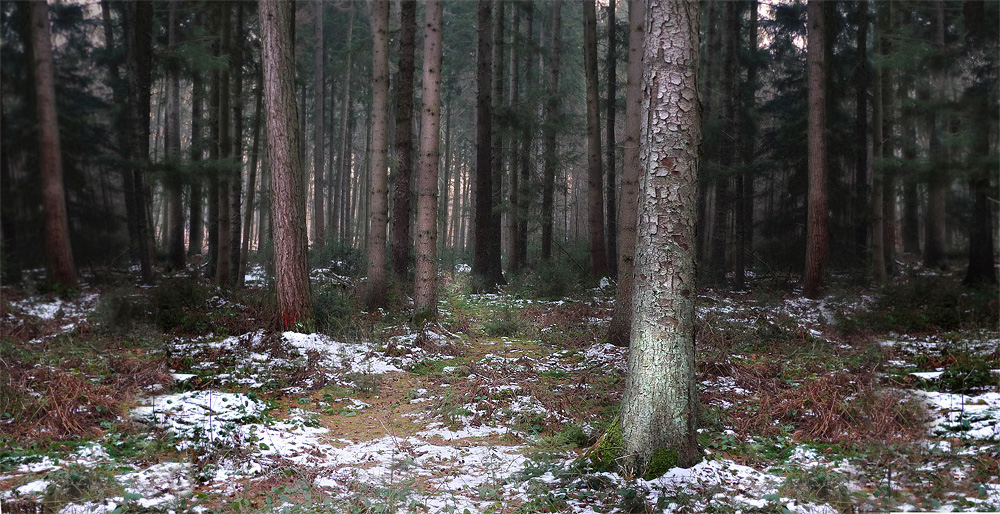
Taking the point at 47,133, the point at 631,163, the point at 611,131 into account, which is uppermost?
the point at 611,131

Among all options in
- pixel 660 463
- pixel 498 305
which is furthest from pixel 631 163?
pixel 498 305

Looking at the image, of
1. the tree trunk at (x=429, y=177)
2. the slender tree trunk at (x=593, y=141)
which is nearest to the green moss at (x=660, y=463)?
the tree trunk at (x=429, y=177)

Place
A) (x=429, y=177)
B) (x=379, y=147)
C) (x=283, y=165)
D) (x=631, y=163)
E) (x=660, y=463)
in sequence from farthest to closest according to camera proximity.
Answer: (x=379, y=147)
(x=429, y=177)
(x=283, y=165)
(x=631, y=163)
(x=660, y=463)

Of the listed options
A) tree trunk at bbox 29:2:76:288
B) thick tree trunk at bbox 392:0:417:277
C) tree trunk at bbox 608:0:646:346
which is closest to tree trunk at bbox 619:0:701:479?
tree trunk at bbox 608:0:646:346

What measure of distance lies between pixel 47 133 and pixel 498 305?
9.41 meters

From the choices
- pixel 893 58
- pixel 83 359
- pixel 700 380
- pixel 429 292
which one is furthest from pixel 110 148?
pixel 893 58

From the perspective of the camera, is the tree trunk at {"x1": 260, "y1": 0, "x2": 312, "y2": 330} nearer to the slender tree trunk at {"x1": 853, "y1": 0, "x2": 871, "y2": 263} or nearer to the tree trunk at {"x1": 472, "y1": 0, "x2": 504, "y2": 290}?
the tree trunk at {"x1": 472, "y1": 0, "x2": 504, "y2": 290}

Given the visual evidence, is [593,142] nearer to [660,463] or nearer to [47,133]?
[47,133]

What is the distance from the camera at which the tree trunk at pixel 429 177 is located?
1014cm

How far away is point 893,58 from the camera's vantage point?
10.1 meters

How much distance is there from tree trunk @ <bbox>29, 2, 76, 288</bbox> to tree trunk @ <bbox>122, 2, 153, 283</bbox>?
6.66 ft

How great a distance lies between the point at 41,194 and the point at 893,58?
13.4 meters

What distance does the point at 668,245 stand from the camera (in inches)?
171

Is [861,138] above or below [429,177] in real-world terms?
above
